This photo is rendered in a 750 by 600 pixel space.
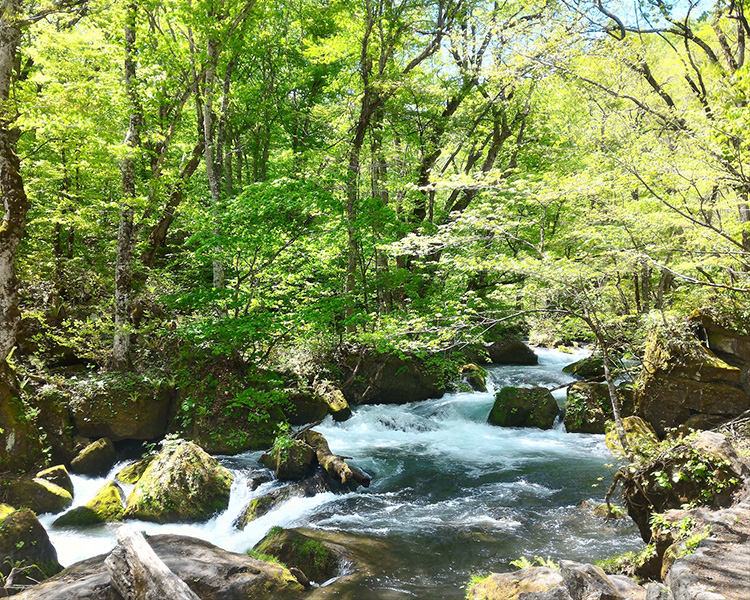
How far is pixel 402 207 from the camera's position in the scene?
16.4m

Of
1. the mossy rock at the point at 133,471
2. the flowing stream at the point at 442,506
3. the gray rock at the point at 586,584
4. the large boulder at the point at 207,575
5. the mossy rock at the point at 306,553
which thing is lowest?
the flowing stream at the point at 442,506

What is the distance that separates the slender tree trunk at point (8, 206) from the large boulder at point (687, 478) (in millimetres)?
9994

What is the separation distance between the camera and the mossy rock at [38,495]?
22.6 ft

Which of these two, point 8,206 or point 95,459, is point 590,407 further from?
point 8,206

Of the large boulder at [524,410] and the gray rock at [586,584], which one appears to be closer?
the gray rock at [586,584]

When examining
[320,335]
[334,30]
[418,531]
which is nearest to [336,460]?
[418,531]

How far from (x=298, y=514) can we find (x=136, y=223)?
786 centimetres

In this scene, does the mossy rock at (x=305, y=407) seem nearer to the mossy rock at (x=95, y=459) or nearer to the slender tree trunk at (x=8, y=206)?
the mossy rock at (x=95, y=459)

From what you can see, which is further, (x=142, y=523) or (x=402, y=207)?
(x=402, y=207)

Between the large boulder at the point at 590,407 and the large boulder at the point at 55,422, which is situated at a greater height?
the large boulder at the point at 55,422

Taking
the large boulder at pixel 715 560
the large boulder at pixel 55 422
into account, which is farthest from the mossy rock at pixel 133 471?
the large boulder at pixel 715 560

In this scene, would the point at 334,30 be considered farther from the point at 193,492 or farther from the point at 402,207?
the point at 193,492

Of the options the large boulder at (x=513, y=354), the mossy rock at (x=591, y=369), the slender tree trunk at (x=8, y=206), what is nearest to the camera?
the slender tree trunk at (x=8, y=206)

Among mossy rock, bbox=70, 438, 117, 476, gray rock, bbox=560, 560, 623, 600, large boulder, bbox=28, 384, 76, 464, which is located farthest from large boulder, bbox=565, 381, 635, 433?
large boulder, bbox=28, 384, 76, 464
